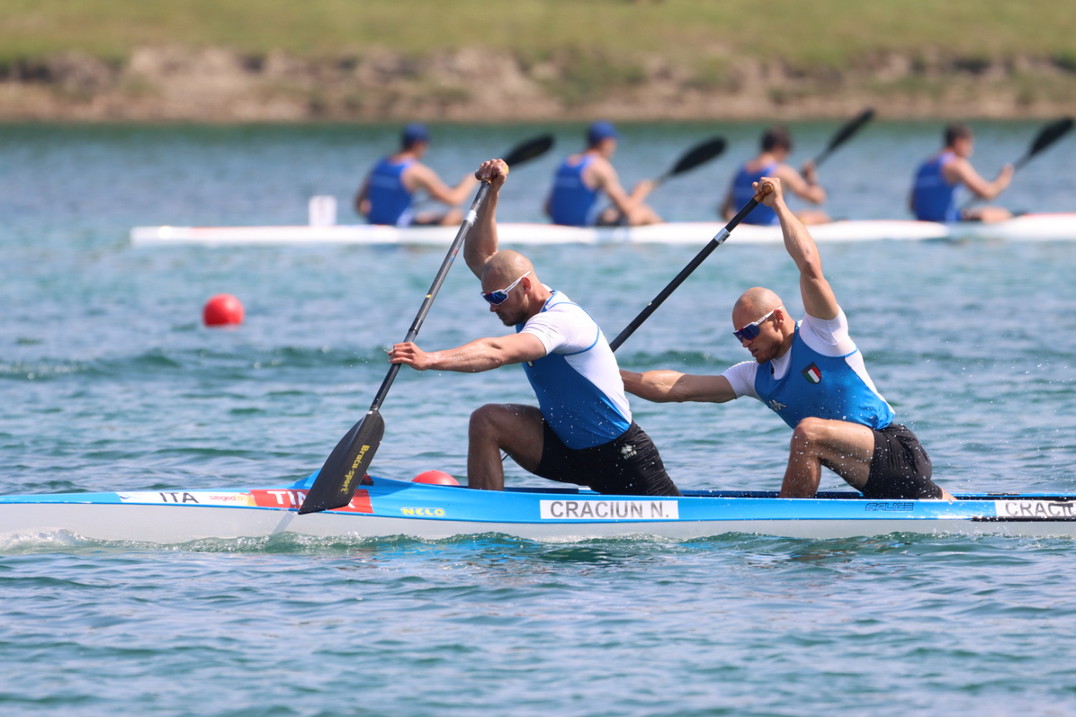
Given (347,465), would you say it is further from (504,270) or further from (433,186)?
(433,186)

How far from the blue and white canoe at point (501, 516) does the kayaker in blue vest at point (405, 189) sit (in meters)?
13.0

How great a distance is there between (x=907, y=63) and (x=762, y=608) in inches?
2362

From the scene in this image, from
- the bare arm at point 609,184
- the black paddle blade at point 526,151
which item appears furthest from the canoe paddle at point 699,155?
the black paddle blade at point 526,151

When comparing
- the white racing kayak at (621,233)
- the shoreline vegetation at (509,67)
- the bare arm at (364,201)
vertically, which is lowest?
the white racing kayak at (621,233)

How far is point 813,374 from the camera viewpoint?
8766mm

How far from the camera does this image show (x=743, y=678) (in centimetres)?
697

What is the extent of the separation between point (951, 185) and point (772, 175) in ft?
11.3

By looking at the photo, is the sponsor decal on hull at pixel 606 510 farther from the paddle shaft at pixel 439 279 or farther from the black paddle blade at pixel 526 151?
the black paddle blade at pixel 526 151

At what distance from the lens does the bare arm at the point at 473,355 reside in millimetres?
8109

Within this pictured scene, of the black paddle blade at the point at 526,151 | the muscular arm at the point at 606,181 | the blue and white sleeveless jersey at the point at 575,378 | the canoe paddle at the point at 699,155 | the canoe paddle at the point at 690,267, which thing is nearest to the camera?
the blue and white sleeveless jersey at the point at 575,378

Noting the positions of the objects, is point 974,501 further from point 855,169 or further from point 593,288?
point 855,169

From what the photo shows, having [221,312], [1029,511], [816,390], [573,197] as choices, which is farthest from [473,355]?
[573,197]

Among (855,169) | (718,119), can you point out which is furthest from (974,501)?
(718,119)

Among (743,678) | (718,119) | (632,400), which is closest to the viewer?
(743,678)
